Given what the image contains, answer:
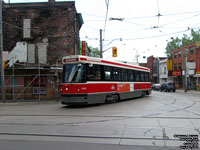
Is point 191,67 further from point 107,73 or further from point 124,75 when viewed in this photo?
point 107,73

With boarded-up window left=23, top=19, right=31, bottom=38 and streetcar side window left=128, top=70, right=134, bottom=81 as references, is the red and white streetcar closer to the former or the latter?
streetcar side window left=128, top=70, right=134, bottom=81

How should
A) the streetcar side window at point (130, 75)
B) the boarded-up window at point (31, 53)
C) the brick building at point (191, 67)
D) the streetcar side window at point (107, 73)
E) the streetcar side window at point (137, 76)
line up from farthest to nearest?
the brick building at point (191, 67) → the boarded-up window at point (31, 53) → the streetcar side window at point (137, 76) → the streetcar side window at point (130, 75) → the streetcar side window at point (107, 73)

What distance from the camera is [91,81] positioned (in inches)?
501

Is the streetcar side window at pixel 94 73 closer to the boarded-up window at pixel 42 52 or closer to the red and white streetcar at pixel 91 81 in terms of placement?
the red and white streetcar at pixel 91 81

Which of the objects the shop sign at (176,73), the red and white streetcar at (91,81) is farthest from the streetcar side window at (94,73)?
the shop sign at (176,73)

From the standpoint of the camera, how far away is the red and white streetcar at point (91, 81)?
12336mm

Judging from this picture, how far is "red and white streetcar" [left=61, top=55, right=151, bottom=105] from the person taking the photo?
1234 centimetres

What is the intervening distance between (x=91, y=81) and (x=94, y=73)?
2.11ft

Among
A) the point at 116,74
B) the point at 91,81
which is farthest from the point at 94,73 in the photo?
the point at 116,74

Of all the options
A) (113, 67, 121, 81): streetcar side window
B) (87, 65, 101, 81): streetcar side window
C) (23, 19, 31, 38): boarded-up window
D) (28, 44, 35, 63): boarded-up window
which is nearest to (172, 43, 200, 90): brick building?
(113, 67, 121, 81): streetcar side window

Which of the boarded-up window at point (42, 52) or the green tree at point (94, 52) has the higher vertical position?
the green tree at point (94, 52)

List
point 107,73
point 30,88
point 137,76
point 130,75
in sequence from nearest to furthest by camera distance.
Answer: point 107,73
point 130,75
point 30,88
point 137,76

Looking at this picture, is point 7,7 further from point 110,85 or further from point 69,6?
point 110,85

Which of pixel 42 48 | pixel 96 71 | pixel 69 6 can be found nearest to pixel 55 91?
pixel 42 48
